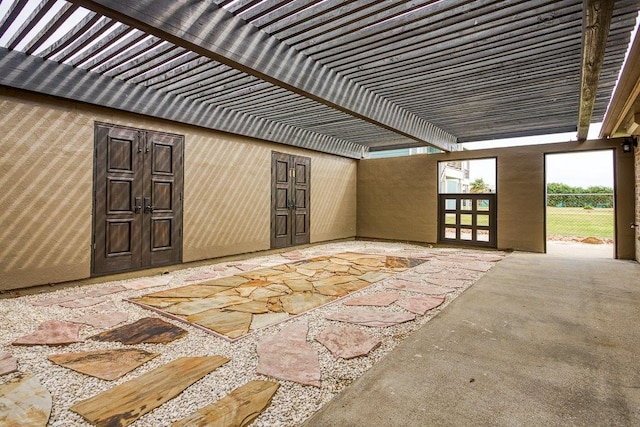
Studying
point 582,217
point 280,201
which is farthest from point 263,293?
point 582,217

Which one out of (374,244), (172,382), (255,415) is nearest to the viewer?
(255,415)

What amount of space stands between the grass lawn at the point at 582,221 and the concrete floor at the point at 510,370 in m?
7.45

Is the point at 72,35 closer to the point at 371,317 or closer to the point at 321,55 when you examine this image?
the point at 321,55

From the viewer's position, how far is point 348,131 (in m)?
8.30

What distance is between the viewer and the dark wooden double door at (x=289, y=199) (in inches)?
310

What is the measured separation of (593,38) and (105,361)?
4762 millimetres

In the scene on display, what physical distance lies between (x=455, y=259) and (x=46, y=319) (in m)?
6.67

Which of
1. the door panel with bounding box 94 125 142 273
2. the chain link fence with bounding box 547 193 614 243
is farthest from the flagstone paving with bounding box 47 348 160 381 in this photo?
the chain link fence with bounding box 547 193 614 243

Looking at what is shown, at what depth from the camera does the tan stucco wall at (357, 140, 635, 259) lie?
22.8ft

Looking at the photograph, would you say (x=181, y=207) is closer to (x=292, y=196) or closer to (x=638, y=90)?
(x=292, y=196)

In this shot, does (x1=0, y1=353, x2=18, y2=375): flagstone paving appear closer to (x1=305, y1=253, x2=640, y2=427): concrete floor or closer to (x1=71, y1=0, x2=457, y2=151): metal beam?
(x1=305, y1=253, x2=640, y2=427): concrete floor

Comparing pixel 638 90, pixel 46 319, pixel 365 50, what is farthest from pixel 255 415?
pixel 638 90

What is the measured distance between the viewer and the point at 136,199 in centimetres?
535

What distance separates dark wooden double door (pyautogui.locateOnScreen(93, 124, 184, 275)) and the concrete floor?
4.56 m
